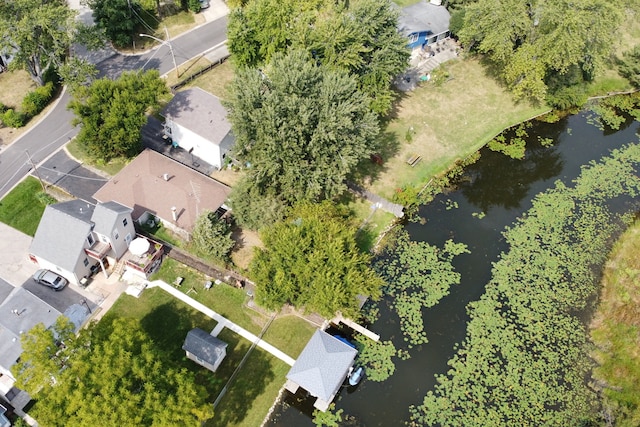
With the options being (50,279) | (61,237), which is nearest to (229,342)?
(50,279)

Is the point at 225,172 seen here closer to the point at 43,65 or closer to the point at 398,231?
the point at 398,231

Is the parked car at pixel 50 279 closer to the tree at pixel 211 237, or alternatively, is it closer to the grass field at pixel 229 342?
the grass field at pixel 229 342

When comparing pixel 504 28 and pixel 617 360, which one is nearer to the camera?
pixel 617 360

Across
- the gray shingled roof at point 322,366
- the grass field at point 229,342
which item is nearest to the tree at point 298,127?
the grass field at point 229,342

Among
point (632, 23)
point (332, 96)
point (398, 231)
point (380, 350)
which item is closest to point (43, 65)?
point (332, 96)

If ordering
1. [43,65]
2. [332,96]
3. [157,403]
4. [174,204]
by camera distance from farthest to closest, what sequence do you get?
[43,65]
[174,204]
[332,96]
[157,403]

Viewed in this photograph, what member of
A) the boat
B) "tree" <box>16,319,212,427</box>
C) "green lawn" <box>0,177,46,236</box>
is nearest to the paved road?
"green lawn" <box>0,177,46,236</box>

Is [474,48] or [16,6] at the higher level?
[16,6]
